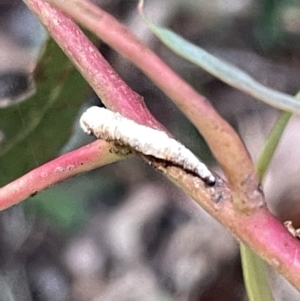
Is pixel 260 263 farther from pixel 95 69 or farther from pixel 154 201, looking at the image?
pixel 154 201

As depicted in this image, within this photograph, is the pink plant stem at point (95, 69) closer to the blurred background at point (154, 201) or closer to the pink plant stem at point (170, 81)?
the pink plant stem at point (170, 81)

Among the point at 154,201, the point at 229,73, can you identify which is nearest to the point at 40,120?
the point at 154,201

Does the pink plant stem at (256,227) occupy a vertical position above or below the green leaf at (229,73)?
below

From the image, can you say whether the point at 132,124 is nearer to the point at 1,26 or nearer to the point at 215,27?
the point at 215,27

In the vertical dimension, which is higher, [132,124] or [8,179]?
[8,179]

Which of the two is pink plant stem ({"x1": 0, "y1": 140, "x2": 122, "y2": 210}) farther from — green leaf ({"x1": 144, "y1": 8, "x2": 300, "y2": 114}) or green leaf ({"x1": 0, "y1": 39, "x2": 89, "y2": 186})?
green leaf ({"x1": 0, "y1": 39, "x2": 89, "y2": 186})

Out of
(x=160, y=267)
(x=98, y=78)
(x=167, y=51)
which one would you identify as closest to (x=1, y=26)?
(x=167, y=51)

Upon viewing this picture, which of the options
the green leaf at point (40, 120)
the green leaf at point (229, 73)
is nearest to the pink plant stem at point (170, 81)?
the green leaf at point (229, 73)
